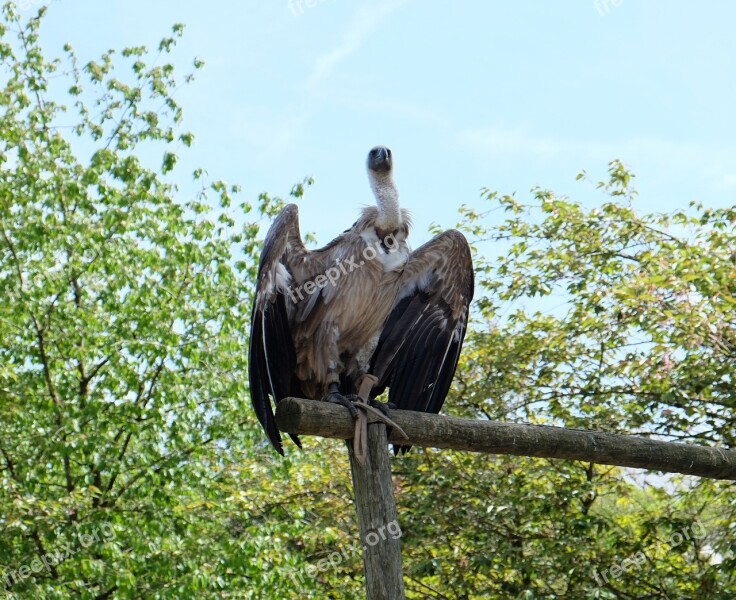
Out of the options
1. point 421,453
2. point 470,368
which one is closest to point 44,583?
point 421,453

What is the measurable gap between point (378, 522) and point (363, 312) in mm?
1172

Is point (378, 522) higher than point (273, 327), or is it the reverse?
point (273, 327)

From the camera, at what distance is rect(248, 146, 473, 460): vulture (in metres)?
3.91

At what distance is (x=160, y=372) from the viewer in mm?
8773

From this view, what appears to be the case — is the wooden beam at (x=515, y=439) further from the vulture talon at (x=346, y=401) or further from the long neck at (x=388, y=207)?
the long neck at (x=388, y=207)

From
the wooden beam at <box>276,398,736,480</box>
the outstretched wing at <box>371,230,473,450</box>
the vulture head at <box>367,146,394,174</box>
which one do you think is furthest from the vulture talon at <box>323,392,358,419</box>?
the vulture head at <box>367,146,394,174</box>

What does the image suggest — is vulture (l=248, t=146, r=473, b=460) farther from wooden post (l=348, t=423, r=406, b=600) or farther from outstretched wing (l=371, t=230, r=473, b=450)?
wooden post (l=348, t=423, r=406, b=600)

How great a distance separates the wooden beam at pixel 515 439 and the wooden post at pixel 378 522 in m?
0.10

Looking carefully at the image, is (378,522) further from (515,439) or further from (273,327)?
(273,327)

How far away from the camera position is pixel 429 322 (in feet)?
14.1

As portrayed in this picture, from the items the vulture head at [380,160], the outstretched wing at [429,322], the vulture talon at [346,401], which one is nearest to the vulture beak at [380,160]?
the vulture head at [380,160]

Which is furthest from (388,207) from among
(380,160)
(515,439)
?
(515,439)

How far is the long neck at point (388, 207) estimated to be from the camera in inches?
162

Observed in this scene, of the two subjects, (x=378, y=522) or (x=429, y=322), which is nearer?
(x=378, y=522)
